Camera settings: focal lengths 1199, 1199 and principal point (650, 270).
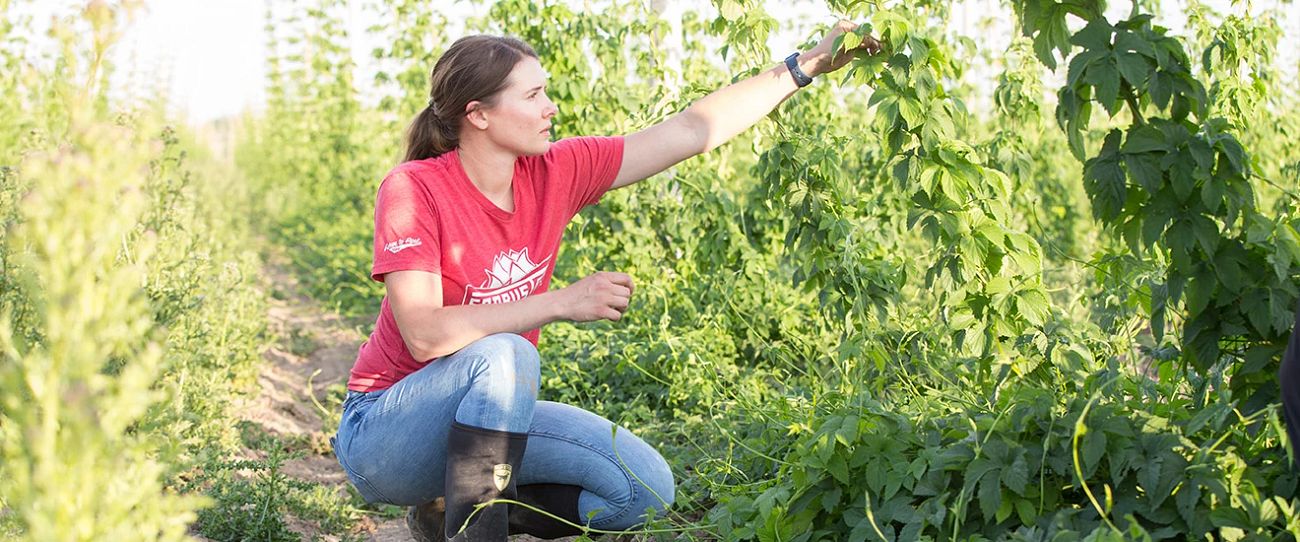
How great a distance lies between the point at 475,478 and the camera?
95.7 inches

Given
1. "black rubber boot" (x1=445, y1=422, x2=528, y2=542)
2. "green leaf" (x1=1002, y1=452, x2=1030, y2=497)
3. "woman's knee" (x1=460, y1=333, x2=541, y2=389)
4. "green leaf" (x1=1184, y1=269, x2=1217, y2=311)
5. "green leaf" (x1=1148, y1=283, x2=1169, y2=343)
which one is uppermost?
"green leaf" (x1=1184, y1=269, x2=1217, y2=311)

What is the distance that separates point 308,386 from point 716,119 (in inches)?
85.8

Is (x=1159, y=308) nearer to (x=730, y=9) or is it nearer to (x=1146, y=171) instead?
(x=1146, y=171)

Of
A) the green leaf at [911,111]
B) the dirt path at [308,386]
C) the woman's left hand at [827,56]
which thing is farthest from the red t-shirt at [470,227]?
the green leaf at [911,111]

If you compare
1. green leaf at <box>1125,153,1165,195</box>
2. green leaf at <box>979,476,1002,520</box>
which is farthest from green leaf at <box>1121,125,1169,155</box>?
green leaf at <box>979,476,1002,520</box>

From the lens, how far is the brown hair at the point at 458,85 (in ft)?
8.63

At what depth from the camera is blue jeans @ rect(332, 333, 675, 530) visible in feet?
7.97

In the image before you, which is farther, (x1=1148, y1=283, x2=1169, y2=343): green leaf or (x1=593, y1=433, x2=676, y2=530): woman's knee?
(x1=593, y1=433, x2=676, y2=530): woman's knee

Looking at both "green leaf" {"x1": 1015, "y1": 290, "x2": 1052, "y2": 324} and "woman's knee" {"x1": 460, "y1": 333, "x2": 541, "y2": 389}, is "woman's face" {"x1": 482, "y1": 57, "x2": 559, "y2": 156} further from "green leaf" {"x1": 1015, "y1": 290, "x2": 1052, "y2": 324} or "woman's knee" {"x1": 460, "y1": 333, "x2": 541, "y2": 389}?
"green leaf" {"x1": 1015, "y1": 290, "x2": 1052, "y2": 324}

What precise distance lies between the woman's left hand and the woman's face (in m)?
0.59

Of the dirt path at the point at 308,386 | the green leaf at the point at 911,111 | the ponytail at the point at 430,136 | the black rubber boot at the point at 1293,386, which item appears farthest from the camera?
the dirt path at the point at 308,386

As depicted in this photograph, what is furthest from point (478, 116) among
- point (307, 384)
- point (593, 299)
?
point (307, 384)

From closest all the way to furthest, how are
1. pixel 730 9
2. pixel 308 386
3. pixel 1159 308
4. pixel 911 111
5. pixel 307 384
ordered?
pixel 1159 308 < pixel 911 111 < pixel 730 9 < pixel 308 386 < pixel 307 384

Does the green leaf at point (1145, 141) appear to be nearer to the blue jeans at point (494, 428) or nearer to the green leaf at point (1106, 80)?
the green leaf at point (1106, 80)
